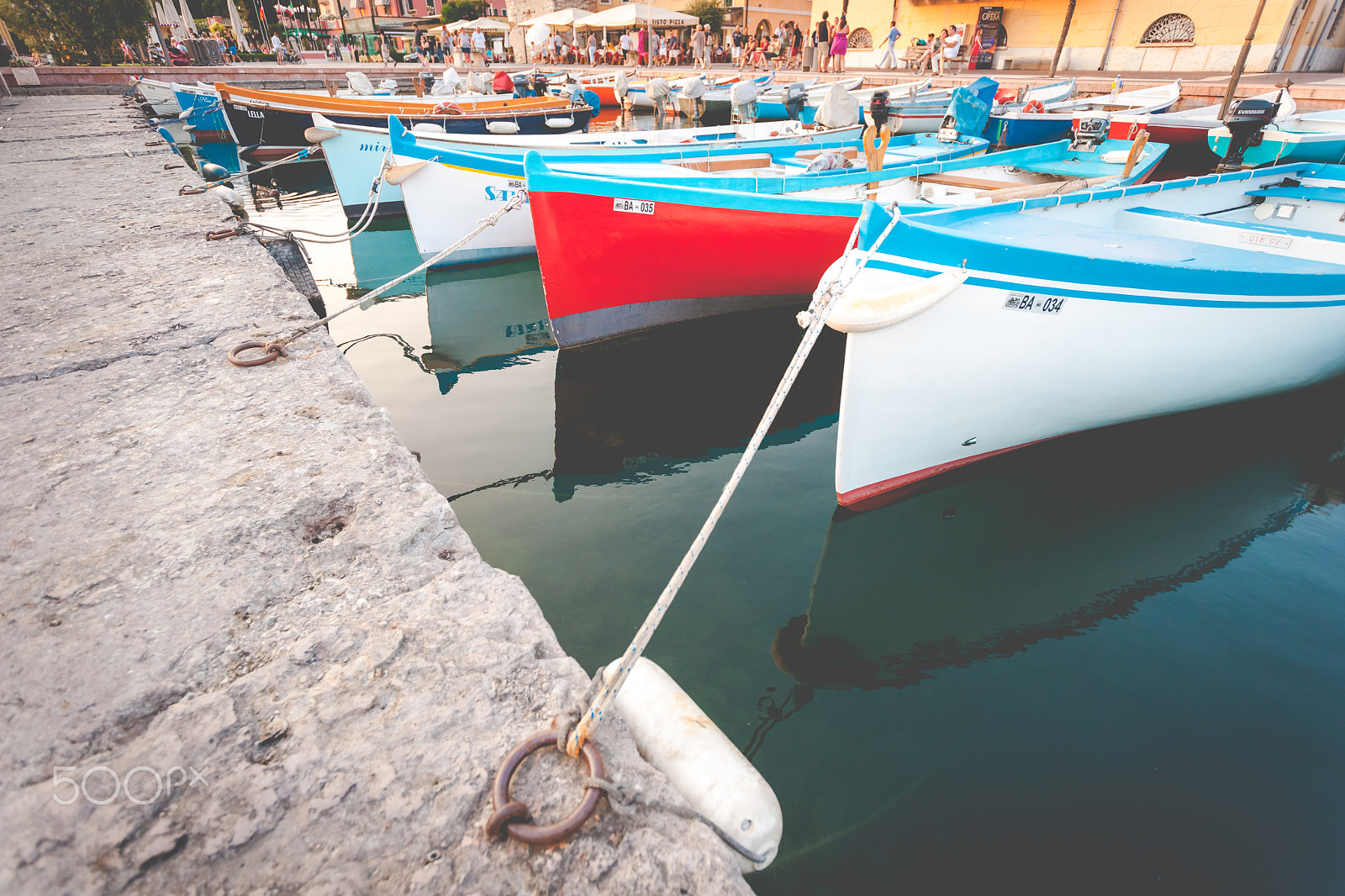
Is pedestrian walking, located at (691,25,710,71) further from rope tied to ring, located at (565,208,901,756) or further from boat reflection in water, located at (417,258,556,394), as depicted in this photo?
rope tied to ring, located at (565,208,901,756)

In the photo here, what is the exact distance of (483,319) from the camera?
8.04 m

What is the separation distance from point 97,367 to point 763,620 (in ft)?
11.5

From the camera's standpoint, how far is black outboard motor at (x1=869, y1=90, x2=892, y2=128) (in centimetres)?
697

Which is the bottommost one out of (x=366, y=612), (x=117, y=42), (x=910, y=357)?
(x=910, y=357)

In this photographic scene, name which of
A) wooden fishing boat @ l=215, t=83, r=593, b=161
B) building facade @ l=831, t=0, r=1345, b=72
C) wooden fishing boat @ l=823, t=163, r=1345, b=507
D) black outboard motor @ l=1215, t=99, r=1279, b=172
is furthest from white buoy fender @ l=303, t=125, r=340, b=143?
building facade @ l=831, t=0, r=1345, b=72

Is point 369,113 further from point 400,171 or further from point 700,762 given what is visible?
point 700,762

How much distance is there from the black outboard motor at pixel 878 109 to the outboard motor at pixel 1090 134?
2761 millimetres

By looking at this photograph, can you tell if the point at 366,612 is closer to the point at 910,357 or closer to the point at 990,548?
the point at 910,357

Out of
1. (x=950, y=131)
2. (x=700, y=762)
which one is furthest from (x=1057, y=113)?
(x=700, y=762)

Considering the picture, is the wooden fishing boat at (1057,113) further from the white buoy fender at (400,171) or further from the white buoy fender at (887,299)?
the white buoy fender at (400,171)

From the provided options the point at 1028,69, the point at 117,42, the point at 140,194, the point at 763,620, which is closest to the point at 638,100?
the point at 1028,69

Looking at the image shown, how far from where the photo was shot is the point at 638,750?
5.11 ft

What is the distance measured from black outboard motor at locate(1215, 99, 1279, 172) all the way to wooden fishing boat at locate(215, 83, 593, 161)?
12421 millimetres

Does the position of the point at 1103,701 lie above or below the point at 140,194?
below
